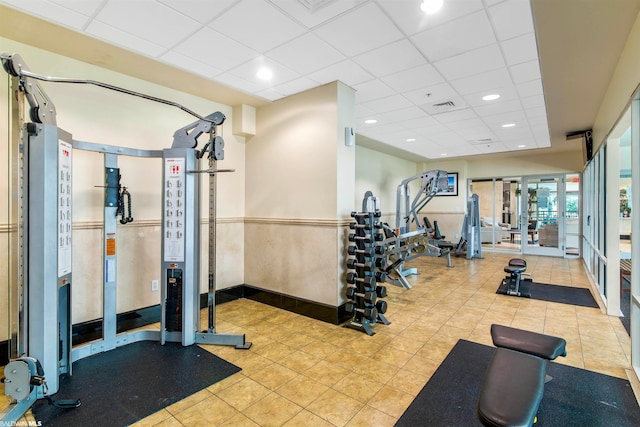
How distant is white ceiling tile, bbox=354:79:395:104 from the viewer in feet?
12.3

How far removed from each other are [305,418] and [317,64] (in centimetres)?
310

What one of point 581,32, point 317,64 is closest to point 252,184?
point 317,64

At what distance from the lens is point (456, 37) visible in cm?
273

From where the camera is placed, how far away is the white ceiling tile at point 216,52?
2742 millimetres

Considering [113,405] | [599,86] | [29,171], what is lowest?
[113,405]

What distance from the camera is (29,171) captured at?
7.16ft

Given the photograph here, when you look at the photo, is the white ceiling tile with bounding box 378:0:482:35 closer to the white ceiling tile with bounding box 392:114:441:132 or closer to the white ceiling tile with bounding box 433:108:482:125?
the white ceiling tile with bounding box 392:114:441:132

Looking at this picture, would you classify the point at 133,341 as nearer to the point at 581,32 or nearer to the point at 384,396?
the point at 384,396

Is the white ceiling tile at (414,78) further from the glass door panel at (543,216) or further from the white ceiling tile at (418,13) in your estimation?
the glass door panel at (543,216)

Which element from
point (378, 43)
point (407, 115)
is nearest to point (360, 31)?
point (378, 43)

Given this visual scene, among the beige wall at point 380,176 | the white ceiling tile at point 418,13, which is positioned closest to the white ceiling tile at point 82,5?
the white ceiling tile at point 418,13

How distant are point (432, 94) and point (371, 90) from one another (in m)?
0.84

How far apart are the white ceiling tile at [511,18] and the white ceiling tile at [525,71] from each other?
27.9 inches

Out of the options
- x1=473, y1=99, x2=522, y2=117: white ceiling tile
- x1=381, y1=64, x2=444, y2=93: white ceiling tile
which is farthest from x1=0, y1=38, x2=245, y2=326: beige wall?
x1=473, y1=99, x2=522, y2=117: white ceiling tile
